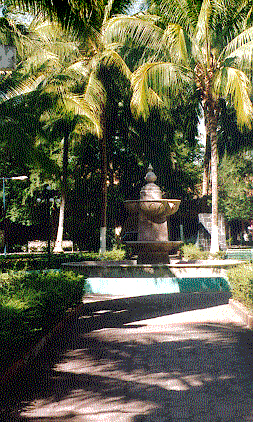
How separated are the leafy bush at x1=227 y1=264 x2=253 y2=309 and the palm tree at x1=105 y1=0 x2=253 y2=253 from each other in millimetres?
9532

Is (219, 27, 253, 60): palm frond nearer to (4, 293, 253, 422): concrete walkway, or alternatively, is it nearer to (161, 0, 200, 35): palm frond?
(161, 0, 200, 35): palm frond

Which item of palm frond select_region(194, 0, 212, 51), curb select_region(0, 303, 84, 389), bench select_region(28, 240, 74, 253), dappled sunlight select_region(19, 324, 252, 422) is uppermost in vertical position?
palm frond select_region(194, 0, 212, 51)

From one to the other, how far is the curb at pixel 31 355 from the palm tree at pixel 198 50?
1269 cm

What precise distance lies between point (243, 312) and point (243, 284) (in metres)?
0.68

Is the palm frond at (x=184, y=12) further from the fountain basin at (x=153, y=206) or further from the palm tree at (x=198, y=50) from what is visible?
the fountain basin at (x=153, y=206)

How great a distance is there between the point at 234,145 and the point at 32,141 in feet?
68.1

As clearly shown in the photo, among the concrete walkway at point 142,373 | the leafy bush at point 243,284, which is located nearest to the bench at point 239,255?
the leafy bush at point 243,284

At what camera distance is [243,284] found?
37.6 feet

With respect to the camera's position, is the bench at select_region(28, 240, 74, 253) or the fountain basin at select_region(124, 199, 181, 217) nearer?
the fountain basin at select_region(124, 199, 181, 217)

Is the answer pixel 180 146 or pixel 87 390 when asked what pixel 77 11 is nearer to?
pixel 87 390

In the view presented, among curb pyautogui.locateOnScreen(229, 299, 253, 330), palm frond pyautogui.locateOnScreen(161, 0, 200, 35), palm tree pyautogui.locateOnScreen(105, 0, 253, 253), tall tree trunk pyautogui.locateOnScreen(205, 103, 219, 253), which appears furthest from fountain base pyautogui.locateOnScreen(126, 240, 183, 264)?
palm frond pyautogui.locateOnScreen(161, 0, 200, 35)

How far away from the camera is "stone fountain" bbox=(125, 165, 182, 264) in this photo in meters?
20.2

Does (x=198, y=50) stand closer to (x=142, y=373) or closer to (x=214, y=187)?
(x=214, y=187)

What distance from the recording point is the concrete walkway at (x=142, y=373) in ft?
17.7
